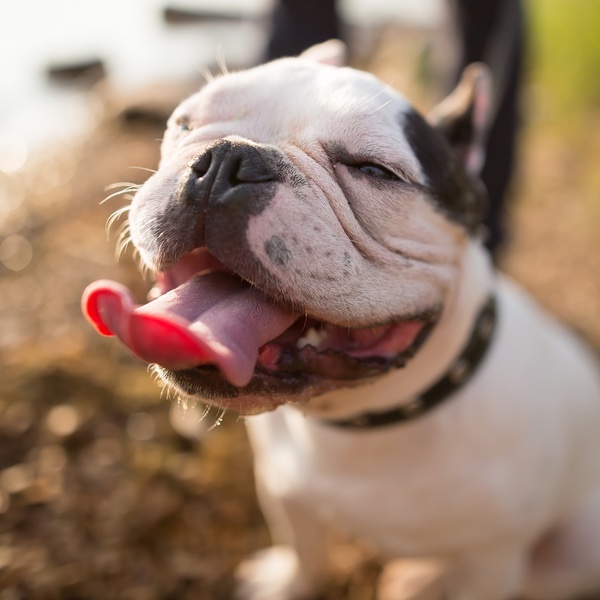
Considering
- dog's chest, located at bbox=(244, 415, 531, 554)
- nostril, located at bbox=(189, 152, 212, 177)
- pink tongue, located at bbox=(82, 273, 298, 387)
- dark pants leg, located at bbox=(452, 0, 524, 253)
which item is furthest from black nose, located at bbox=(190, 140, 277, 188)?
dark pants leg, located at bbox=(452, 0, 524, 253)

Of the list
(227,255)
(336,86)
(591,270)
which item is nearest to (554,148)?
(591,270)

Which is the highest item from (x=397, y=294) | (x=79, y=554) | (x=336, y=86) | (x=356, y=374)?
(x=336, y=86)

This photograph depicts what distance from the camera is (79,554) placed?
2.29 metres

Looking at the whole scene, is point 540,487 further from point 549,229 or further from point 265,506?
point 549,229

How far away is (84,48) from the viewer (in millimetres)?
6191

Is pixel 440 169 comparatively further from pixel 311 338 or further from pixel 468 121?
pixel 311 338

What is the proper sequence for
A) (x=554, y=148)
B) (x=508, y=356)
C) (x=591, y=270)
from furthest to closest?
(x=554, y=148) < (x=591, y=270) < (x=508, y=356)

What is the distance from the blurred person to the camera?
324 centimetres

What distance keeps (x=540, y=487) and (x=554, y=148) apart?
4.21 m

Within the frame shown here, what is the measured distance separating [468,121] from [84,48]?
527cm

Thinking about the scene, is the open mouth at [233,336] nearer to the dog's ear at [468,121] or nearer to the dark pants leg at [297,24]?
the dog's ear at [468,121]

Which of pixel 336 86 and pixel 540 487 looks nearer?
pixel 336 86

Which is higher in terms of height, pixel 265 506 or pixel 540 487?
pixel 540 487

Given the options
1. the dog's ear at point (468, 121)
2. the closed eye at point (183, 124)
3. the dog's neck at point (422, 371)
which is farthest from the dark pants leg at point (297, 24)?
the dog's neck at point (422, 371)
